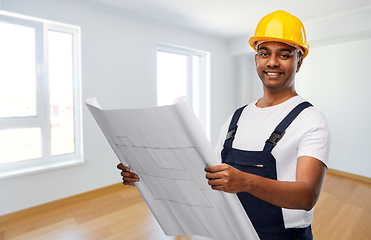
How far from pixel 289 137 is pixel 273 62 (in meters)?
0.28

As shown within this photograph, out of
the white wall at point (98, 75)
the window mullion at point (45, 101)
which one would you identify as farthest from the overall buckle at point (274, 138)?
the window mullion at point (45, 101)

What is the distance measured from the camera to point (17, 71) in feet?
8.48

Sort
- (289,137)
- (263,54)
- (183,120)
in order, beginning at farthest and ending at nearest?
(263,54), (289,137), (183,120)

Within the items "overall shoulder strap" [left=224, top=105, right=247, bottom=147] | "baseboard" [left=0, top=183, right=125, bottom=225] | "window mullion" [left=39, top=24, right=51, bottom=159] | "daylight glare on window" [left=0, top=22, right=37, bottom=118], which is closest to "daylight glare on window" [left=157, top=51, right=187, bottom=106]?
"baseboard" [left=0, top=183, right=125, bottom=225]

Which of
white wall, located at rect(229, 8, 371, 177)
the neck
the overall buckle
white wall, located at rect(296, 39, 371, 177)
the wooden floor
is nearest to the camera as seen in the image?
the overall buckle

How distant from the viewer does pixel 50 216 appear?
2.52m

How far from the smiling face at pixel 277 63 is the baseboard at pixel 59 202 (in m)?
2.87

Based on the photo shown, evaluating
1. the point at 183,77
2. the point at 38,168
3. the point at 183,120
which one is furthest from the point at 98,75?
the point at 183,120

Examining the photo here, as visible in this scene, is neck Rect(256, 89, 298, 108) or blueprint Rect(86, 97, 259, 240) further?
neck Rect(256, 89, 298, 108)

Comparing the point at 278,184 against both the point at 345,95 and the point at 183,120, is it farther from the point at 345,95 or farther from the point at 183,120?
the point at 345,95

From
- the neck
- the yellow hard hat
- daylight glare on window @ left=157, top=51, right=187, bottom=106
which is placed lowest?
the neck

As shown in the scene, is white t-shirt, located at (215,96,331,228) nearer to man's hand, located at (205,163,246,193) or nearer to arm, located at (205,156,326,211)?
arm, located at (205,156,326,211)

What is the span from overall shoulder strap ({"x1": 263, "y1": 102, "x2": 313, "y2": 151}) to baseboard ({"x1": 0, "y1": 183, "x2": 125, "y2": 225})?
2825mm

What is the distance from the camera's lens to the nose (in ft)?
2.69
